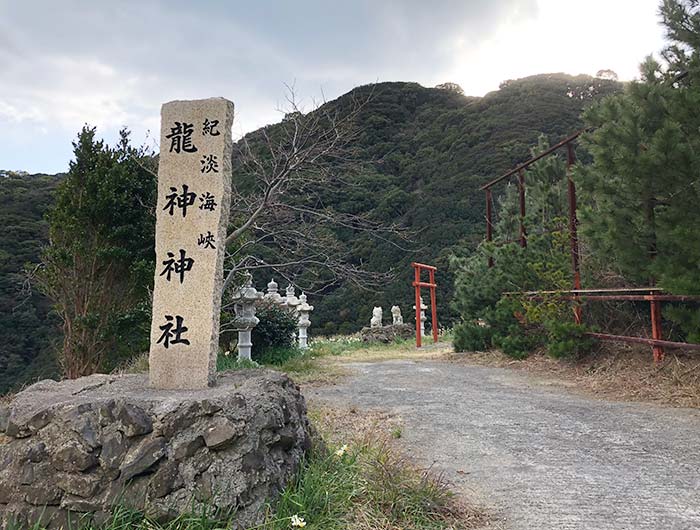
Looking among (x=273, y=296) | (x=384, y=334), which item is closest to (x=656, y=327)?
(x=273, y=296)

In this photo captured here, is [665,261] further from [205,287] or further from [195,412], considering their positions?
[195,412]

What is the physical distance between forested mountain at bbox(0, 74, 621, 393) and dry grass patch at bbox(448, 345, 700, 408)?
20.0 ft

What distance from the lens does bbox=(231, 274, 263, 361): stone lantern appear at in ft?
23.5

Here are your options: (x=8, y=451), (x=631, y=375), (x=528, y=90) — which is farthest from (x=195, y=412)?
(x=528, y=90)

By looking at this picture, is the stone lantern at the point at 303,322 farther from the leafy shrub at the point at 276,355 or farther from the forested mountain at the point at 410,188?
the leafy shrub at the point at 276,355

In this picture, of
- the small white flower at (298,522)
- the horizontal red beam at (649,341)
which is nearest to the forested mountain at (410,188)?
the horizontal red beam at (649,341)

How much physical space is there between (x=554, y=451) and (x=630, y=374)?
270cm

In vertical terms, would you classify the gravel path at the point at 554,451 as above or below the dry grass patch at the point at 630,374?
below

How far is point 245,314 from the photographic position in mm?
7324

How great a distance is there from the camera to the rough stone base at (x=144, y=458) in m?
2.14

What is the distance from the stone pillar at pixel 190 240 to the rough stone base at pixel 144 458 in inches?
30.0

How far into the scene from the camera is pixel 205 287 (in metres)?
3.30

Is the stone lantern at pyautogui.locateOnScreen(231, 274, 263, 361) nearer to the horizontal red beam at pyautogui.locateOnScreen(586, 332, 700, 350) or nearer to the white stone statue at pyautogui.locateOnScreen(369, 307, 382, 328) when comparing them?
the horizontal red beam at pyautogui.locateOnScreen(586, 332, 700, 350)

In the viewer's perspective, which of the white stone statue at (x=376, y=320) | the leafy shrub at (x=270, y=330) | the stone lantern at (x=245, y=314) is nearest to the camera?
the stone lantern at (x=245, y=314)
